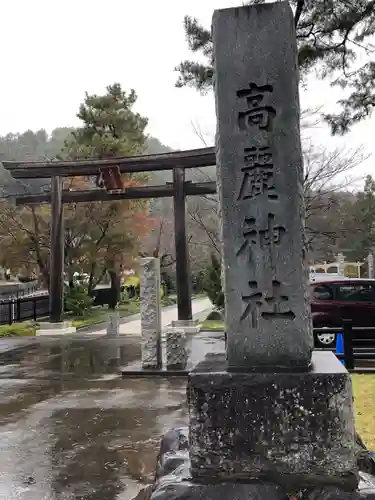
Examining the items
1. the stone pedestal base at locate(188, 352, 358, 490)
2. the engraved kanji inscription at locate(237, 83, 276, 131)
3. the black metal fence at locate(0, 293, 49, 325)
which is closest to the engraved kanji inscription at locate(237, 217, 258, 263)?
the engraved kanji inscription at locate(237, 83, 276, 131)

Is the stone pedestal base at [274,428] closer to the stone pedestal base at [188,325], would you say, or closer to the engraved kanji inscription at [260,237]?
the engraved kanji inscription at [260,237]

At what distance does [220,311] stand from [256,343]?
17151mm

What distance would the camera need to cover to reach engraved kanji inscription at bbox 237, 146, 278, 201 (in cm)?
315

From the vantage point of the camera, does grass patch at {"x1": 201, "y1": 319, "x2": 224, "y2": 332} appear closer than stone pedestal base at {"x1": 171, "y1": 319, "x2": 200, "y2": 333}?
No

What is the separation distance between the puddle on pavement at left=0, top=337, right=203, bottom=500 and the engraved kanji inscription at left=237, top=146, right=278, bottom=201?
2.54 m

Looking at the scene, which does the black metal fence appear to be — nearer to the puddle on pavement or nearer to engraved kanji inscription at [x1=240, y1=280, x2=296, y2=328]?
the puddle on pavement

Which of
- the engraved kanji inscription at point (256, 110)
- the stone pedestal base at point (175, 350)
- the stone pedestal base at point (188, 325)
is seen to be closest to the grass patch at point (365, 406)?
the stone pedestal base at point (175, 350)

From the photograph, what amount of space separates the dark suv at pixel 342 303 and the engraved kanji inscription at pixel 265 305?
340 inches

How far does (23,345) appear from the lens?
14.1 meters

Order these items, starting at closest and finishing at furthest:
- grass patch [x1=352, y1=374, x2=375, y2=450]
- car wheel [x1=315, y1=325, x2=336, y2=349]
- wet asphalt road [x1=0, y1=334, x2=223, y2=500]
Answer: wet asphalt road [x1=0, y1=334, x2=223, y2=500] → grass patch [x1=352, y1=374, x2=375, y2=450] → car wheel [x1=315, y1=325, x2=336, y2=349]

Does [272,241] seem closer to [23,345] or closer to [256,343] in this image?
[256,343]

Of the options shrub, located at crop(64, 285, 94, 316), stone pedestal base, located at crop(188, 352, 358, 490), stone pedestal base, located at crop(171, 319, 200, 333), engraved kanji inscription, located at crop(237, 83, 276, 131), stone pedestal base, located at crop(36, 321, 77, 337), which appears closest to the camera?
stone pedestal base, located at crop(188, 352, 358, 490)

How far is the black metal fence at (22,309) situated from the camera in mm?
19078

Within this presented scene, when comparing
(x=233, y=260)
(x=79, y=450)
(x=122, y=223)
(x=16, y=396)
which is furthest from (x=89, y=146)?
(x=233, y=260)
